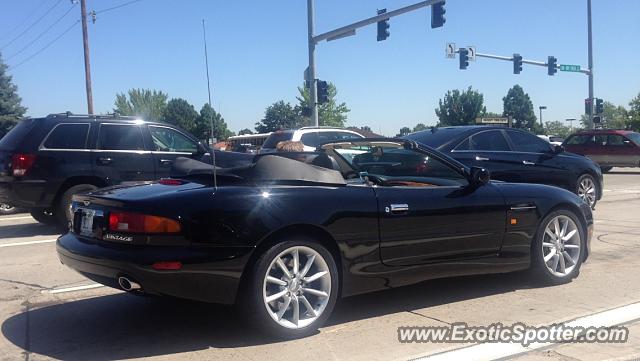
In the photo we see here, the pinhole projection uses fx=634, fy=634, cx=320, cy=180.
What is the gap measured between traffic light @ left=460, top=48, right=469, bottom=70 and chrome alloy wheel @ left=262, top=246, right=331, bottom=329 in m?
27.3

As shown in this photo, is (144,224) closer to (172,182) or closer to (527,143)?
(172,182)

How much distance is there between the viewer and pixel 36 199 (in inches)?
364

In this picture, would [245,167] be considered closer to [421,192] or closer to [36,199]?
[421,192]

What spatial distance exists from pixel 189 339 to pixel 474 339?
1970 millimetres

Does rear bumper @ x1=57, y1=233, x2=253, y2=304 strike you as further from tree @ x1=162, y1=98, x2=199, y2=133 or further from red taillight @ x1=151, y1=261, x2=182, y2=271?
tree @ x1=162, y1=98, x2=199, y2=133

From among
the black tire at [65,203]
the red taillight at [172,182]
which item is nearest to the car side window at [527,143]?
the black tire at [65,203]

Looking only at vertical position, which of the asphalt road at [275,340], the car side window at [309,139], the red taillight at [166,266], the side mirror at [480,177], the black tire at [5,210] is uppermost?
the car side window at [309,139]

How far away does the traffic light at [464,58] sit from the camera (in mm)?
30047

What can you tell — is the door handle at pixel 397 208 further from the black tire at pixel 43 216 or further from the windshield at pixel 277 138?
the windshield at pixel 277 138

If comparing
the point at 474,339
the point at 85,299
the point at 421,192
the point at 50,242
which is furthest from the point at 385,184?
the point at 50,242

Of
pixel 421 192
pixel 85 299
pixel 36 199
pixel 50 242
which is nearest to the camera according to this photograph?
pixel 421 192

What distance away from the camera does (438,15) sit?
64.7 feet
